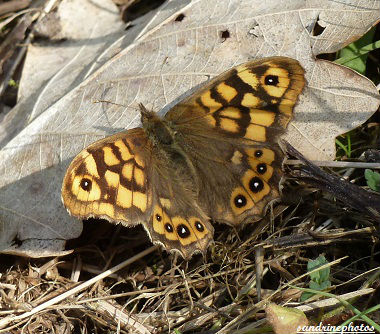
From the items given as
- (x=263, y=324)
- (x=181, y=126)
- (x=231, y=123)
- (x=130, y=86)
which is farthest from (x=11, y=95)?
(x=263, y=324)

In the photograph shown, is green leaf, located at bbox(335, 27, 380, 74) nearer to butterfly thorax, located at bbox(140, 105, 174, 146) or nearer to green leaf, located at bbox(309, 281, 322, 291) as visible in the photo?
butterfly thorax, located at bbox(140, 105, 174, 146)

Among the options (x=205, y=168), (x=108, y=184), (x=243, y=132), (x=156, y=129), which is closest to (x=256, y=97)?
(x=243, y=132)

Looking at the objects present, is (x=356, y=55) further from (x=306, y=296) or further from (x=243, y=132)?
(x=306, y=296)

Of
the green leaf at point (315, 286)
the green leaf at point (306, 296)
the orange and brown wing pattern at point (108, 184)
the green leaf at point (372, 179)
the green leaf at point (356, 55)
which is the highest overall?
the orange and brown wing pattern at point (108, 184)

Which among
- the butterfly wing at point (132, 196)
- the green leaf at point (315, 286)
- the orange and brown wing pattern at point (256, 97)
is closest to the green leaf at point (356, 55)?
the orange and brown wing pattern at point (256, 97)

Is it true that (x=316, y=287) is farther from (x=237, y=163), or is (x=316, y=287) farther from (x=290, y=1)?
(x=290, y=1)

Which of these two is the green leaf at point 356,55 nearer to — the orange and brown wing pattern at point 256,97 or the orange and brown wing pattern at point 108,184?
the orange and brown wing pattern at point 256,97
